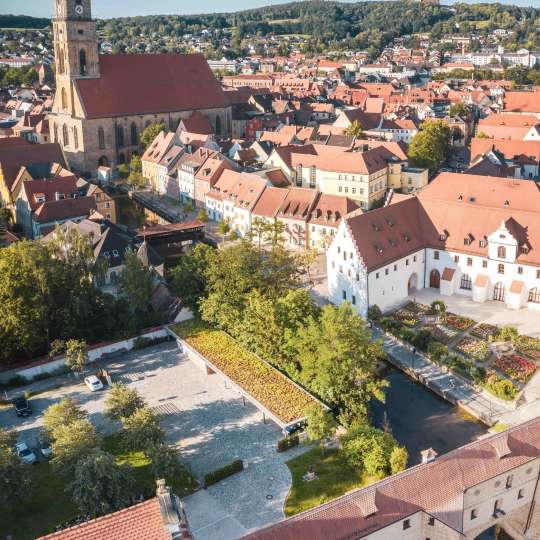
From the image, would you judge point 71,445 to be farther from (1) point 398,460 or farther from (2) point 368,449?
(1) point 398,460

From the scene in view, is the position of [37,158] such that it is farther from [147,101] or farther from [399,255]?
[399,255]

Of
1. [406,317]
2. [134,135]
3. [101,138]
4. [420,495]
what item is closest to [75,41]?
[101,138]

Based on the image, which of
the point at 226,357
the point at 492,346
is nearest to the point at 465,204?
the point at 492,346

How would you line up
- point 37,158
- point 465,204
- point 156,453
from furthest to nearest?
point 37,158 < point 465,204 < point 156,453

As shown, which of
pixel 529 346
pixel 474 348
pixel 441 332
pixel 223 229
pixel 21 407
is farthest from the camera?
pixel 223 229

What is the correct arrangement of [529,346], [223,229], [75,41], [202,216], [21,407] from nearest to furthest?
[21,407] < [529,346] < [223,229] < [202,216] < [75,41]

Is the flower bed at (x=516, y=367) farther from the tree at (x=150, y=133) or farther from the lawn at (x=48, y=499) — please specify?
the tree at (x=150, y=133)

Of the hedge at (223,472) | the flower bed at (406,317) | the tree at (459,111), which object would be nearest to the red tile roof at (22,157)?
the flower bed at (406,317)
